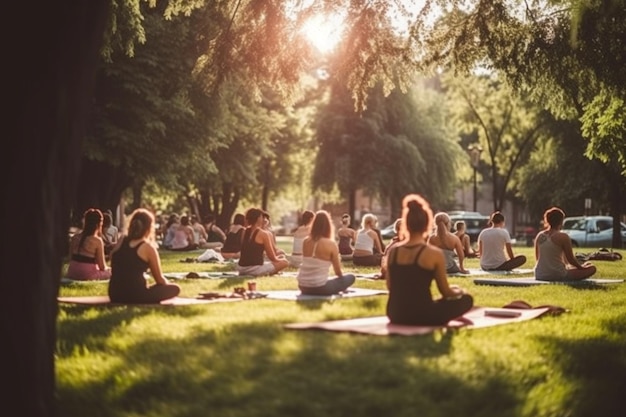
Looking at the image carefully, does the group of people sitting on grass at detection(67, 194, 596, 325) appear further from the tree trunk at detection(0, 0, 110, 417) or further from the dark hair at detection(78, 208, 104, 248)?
the tree trunk at detection(0, 0, 110, 417)

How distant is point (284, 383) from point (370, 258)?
1550 centimetres

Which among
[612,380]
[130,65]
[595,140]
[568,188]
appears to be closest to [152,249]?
[612,380]

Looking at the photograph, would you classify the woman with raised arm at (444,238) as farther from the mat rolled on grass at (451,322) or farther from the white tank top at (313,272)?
the mat rolled on grass at (451,322)

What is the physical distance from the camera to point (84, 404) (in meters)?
6.72

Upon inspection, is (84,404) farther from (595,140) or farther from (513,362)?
(595,140)

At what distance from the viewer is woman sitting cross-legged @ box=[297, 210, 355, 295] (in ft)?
44.3

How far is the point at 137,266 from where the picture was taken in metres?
12.0

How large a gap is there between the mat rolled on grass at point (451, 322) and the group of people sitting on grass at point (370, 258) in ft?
0.69

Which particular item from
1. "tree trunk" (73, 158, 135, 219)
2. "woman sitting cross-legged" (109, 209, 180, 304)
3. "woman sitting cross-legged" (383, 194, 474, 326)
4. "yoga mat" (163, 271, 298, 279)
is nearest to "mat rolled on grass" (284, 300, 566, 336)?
"woman sitting cross-legged" (383, 194, 474, 326)

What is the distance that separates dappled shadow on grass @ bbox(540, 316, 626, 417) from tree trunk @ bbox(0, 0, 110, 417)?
4206 millimetres

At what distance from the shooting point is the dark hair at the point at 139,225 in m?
11.7

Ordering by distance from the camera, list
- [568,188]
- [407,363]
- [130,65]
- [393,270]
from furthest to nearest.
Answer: [568,188] → [130,65] → [393,270] → [407,363]

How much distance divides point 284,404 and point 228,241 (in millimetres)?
18459

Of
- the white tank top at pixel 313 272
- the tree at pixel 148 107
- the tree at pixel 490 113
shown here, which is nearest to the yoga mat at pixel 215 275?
the white tank top at pixel 313 272
